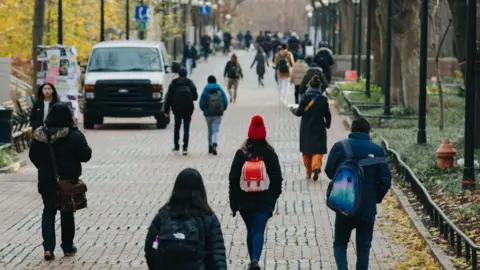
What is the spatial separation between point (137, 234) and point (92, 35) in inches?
1281

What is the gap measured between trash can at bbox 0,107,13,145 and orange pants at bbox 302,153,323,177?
19.2 feet

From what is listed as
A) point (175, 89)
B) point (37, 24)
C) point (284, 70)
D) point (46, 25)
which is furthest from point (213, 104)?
point (46, 25)

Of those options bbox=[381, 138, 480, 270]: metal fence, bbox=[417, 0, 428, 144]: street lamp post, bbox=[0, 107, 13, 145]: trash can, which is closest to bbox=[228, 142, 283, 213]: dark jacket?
bbox=[381, 138, 480, 270]: metal fence

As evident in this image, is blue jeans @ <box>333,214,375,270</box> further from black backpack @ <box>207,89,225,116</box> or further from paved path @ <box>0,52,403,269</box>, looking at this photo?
black backpack @ <box>207,89,225,116</box>

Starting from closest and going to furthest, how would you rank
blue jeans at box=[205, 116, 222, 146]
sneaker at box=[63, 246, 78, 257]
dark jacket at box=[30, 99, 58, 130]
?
sneaker at box=[63, 246, 78, 257]
dark jacket at box=[30, 99, 58, 130]
blue jeans at box=[205, 116, 222, 146]

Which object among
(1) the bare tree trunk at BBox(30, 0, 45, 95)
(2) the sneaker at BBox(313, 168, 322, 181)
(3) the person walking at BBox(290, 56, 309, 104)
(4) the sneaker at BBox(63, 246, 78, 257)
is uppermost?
(1) the bare tree trunk at BBox(30, 0, 45, 95)

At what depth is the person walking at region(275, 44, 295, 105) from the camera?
1617 inches

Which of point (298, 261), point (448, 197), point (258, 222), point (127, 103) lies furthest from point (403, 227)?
point (127, 103)

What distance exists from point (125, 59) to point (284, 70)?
8426mm

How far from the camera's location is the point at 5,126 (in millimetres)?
24531

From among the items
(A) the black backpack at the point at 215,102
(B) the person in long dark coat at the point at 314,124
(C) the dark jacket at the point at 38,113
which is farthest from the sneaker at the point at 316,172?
(C) the dark jacket at the point at 38,113

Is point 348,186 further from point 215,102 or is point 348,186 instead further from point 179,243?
point 215,102

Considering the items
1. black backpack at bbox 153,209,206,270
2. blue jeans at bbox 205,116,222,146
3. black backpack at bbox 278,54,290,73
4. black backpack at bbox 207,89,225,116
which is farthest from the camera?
black backpack at bbox 278,54,290,73

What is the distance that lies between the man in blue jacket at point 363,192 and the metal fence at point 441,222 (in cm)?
94
